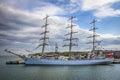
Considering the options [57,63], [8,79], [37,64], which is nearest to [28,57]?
[37,64]

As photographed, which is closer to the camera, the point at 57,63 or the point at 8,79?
the point at 8,79

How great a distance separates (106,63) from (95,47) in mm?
8764

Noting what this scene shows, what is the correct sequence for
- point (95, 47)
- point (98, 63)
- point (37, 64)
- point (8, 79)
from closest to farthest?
point (8, 79) < point (37, 64) < point (98, 63) < point (95, 47)

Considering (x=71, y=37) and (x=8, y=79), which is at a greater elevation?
(x=71, y=37)

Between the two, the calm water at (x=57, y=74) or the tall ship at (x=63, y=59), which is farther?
the tall ship at (x=63, y=59)

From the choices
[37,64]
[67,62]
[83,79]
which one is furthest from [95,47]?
[83,79]

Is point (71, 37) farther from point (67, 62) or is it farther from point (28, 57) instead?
point (28, 57)

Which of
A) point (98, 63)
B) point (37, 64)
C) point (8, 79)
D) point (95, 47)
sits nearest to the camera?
point (8, 79)

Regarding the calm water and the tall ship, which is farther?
the tall ship

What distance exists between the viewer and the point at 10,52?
259 feet

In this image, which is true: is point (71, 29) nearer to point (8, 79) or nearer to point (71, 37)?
point (71, 37)

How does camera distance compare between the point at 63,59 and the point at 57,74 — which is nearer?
the point at 57,74

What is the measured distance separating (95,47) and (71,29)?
44.6ft

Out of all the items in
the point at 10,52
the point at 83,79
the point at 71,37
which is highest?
the point at 71,37
